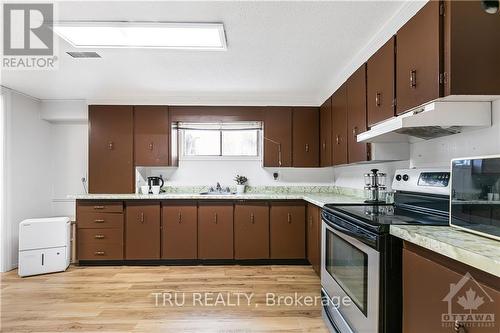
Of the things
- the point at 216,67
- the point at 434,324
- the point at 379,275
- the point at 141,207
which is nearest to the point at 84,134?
the point at 141,207

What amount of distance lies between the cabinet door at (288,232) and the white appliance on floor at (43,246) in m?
2.53

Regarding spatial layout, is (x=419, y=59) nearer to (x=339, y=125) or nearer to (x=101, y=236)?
(x=339, y=125)

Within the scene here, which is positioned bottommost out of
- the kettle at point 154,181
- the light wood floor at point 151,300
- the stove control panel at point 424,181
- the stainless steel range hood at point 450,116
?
the light wood floor at point 151,300

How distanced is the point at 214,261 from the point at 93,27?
9.27 ft

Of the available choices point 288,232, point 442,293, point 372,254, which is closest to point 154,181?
point 288,232

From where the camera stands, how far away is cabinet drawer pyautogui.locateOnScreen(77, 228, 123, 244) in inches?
145

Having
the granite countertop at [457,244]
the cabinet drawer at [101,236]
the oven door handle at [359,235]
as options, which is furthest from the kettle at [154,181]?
the granite countertop at [457,244]

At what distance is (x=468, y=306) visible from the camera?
0.99 metres

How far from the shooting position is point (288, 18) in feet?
6.48

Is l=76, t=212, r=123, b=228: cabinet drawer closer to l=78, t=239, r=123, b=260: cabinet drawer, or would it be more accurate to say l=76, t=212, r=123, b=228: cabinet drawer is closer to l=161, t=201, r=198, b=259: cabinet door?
l=78, t=239, r=123, b=260: cabinet drawer

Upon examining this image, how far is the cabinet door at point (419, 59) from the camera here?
1491mm

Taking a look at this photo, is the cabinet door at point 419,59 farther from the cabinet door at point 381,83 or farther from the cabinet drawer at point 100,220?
the cabinet drawer at point 100,220

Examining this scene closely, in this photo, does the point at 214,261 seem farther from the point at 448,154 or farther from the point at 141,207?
the point at 448,154

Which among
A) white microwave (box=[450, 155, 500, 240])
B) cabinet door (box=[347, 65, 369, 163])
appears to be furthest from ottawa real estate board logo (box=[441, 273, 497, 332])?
cabinet door (box=[347, 65, 369, 163])
